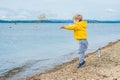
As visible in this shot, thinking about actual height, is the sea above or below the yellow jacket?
below

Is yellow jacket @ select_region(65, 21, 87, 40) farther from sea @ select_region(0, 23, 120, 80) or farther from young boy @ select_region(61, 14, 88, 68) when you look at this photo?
sea @ select_region(0, 23, 120, 80)

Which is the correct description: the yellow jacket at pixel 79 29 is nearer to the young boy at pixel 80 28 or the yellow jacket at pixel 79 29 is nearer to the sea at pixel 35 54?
the young boy at pixel 80 28

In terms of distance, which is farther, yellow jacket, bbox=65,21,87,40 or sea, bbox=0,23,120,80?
sea, bbox=0,23,120,80

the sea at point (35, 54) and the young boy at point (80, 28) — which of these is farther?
the sea at point (35, 54)

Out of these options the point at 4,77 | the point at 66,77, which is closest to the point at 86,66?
the point at 66,77

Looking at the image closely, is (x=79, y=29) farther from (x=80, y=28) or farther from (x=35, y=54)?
(x=35, y=54)

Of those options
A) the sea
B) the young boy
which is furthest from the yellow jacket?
the sea

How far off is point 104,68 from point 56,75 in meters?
2.09

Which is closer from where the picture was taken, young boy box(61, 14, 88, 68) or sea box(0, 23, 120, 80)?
young boy box(61, 14, 88, 68)

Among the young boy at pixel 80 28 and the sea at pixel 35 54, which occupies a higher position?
the young boy at pixel 80 28

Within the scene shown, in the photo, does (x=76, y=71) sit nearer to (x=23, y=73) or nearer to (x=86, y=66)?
(x=86, y=66)

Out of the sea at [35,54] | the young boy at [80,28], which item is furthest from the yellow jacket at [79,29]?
the sea at [35,54]

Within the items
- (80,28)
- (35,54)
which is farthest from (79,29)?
(35,54)

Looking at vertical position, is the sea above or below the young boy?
below
